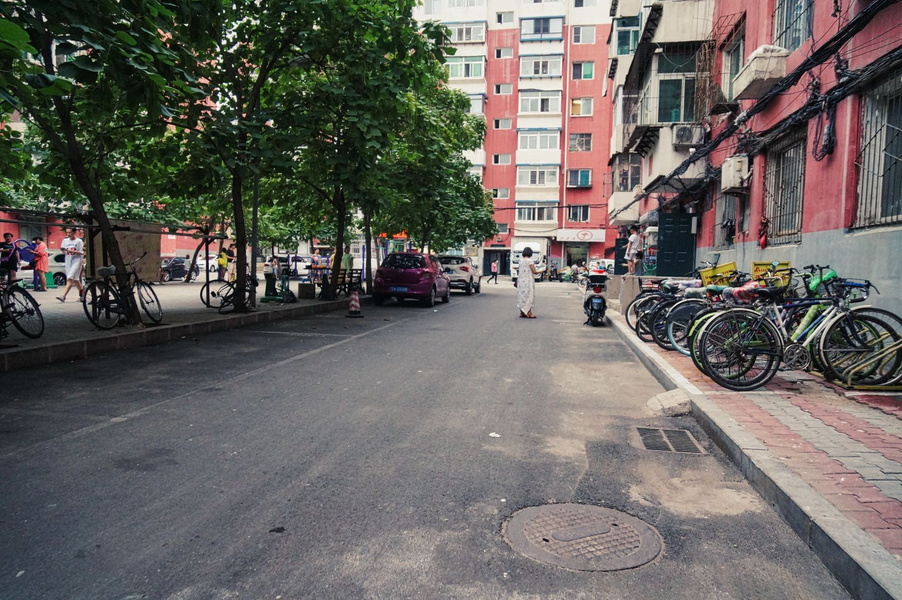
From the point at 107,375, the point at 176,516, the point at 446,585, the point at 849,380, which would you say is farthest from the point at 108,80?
the point at 849,380

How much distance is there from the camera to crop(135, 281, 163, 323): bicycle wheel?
35.8 ft

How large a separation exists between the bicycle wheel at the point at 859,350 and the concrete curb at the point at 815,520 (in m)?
1.94

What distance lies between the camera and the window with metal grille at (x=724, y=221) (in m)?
15.1

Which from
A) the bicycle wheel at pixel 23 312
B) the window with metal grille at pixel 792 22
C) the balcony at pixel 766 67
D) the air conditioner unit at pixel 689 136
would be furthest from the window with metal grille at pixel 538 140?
the bicycle wheel at pixel 23 312

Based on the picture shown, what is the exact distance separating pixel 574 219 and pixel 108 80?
4931 centimetres

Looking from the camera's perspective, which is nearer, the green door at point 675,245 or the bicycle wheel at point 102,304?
the bicycle wheel at point 102,304

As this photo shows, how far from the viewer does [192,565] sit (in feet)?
9.38

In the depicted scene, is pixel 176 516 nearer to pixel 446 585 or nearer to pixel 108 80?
pixel 446 585

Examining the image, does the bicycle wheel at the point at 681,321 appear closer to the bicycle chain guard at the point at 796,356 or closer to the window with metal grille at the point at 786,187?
the bicycle chain guard at the point at 796,356

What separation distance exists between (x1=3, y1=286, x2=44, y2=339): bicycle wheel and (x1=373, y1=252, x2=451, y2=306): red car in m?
10.8

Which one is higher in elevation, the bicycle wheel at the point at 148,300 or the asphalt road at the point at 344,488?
the bicycle wheel at the point at 148,300

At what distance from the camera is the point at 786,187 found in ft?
38.4

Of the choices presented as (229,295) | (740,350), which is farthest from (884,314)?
(229,295)

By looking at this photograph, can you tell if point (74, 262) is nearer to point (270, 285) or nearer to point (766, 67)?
point (270, 285)
